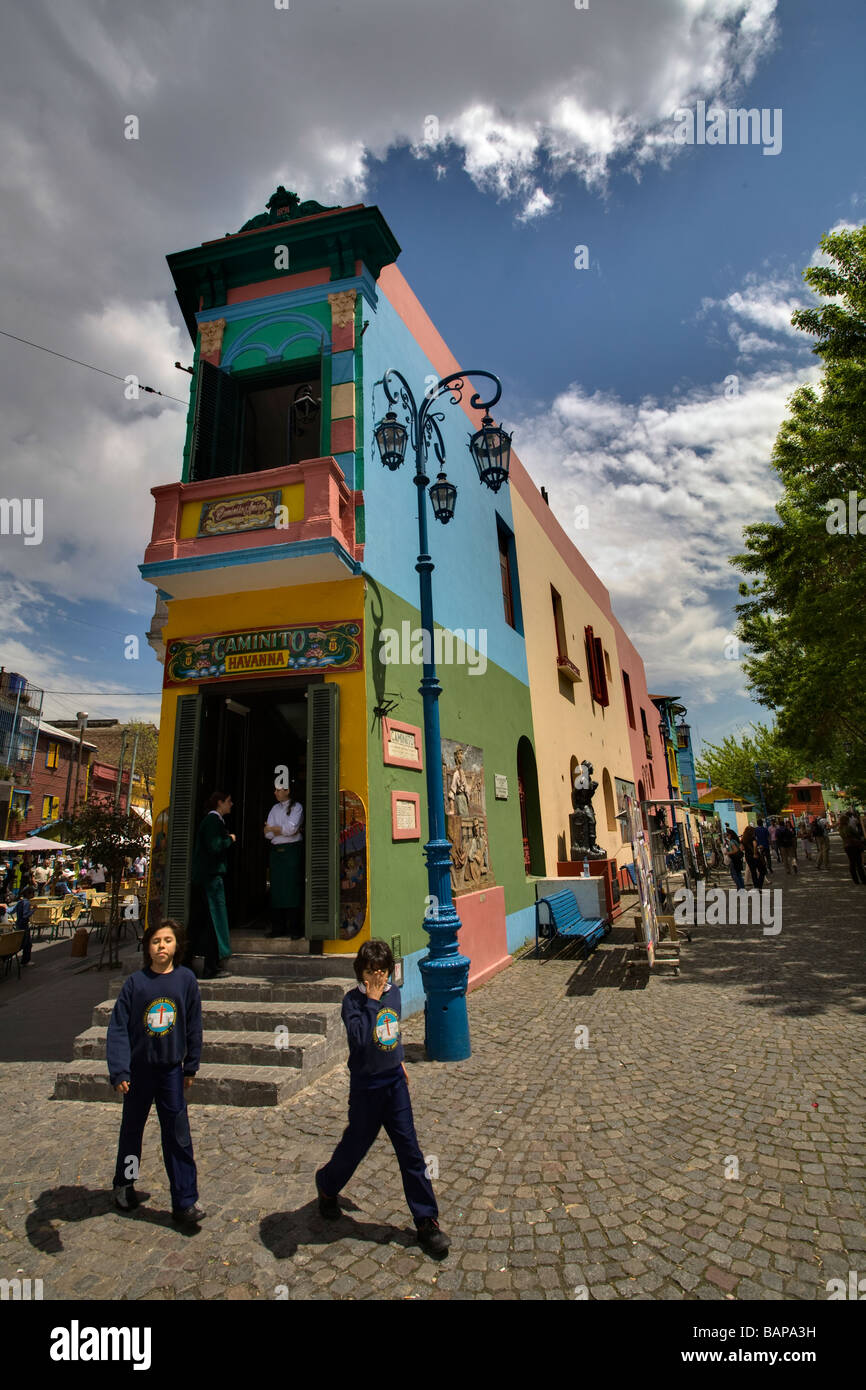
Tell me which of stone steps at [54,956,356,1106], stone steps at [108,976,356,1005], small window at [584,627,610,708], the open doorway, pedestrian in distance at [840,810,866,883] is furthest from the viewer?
small window at [584,627,610,708]

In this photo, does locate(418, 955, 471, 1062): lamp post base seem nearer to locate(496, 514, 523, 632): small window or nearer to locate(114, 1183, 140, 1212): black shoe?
locate(114, 1183, 140, 1212): black shoe

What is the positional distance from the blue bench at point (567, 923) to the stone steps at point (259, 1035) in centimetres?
454

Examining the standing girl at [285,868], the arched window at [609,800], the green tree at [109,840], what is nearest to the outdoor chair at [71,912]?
the green tree at [109,840]

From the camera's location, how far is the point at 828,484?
11555 mm

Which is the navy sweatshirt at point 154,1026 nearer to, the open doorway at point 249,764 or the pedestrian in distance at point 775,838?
the open doorway at point 249,764

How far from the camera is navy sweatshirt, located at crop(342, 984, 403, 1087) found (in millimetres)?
3092

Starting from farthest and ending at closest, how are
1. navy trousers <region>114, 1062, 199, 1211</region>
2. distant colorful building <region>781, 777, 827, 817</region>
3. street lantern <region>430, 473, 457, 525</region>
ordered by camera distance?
distant colorful building <region>781, 777, 827, 817</region>
street lantern <region>430, 473, 457, 525</region>
navy trousers <region>114, 1062, 199, 1211</region>

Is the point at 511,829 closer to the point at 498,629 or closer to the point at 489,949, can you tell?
the point at 489,949

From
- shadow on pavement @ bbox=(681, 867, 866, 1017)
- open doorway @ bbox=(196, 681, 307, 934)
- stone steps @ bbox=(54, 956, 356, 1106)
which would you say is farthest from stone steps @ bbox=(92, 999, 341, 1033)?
shadow on pavement @ bbox=(681, 867, 866, 1017)

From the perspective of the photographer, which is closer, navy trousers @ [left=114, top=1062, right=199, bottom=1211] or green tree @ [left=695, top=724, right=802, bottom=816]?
navy trousers @ [left=114, top=1062, right=199, bottom=1211]

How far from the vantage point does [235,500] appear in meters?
7.29

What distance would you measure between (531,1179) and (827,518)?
39.4 feet

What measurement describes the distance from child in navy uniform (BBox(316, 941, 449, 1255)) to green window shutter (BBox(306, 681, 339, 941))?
129 inches
